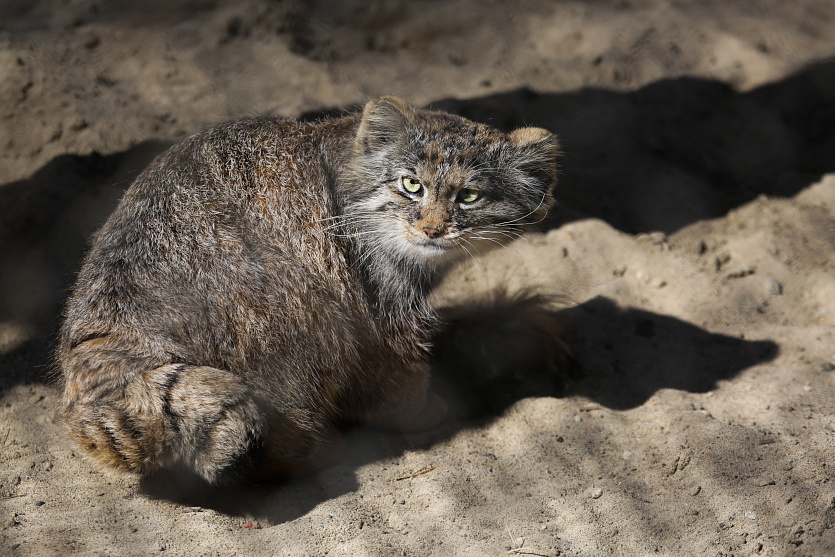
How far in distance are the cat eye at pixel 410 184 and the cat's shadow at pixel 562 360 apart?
4.01ft

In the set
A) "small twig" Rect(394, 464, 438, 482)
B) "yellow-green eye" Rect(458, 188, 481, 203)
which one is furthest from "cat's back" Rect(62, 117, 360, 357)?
"small twig" Rect(394, 464, 438, 482)

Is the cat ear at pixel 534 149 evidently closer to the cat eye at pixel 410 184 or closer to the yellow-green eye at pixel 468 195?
the yellow-green eye at pixel 468 195

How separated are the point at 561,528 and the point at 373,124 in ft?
7.94

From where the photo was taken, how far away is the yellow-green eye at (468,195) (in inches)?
152

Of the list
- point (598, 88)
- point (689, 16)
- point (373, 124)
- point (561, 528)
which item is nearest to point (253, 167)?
point (373, 124)

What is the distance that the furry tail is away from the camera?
304cm

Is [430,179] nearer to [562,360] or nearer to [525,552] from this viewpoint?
[562,360]

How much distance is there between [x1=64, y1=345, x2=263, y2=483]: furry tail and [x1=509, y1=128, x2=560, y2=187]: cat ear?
2.11 metres

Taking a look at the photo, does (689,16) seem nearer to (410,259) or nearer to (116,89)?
(410,259)

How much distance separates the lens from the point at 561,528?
3449 millimetres

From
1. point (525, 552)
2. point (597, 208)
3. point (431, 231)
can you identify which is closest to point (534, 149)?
point (431, 231)

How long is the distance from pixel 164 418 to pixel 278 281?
2.90ft

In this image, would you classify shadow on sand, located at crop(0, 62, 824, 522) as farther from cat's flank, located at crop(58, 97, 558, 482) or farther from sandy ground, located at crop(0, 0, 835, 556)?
cat's flank, located at crop(58, 97, 558, 482)

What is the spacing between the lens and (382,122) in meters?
3.83
